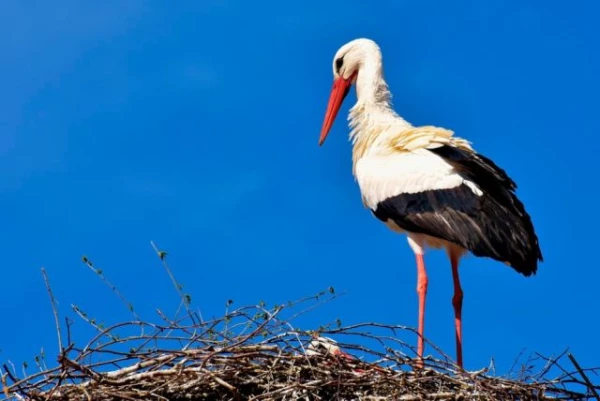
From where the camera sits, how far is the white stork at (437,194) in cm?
823

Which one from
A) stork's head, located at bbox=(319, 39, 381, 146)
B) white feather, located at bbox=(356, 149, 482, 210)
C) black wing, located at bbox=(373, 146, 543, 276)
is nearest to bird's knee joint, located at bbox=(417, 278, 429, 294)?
black wing, located at bbox=(373, 146, 543, 276)

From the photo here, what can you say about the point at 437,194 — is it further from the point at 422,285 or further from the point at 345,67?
the point at 345,67

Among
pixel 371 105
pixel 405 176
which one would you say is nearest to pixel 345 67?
pixel 371 105

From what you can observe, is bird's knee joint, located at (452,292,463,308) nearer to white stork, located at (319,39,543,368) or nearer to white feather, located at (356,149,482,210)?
white stork, located at (319,39,543,368)

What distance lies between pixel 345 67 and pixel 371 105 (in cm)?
59

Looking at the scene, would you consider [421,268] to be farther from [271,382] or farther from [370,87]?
[271,382]

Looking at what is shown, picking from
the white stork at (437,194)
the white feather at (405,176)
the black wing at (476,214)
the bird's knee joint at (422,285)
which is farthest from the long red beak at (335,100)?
the bird's knee joint at (422,285)

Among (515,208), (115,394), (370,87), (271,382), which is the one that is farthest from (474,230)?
(115,394)

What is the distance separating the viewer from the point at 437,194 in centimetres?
855

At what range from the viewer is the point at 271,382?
6.42 meters

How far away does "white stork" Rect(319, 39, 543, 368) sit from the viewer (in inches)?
324

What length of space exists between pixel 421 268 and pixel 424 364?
237 centimetres

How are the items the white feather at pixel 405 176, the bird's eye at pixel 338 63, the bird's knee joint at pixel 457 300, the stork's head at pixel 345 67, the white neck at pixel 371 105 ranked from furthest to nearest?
the bird's eye at pixel 338 63
the stork's head at pixel 345 67
the white neck at pixel 371 105
the bird's knee joint at pixel 457 300
the white feather at pixel 405 176

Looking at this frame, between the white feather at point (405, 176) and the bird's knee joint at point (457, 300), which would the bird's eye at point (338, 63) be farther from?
the bird's knee joint at point (457, 300)
